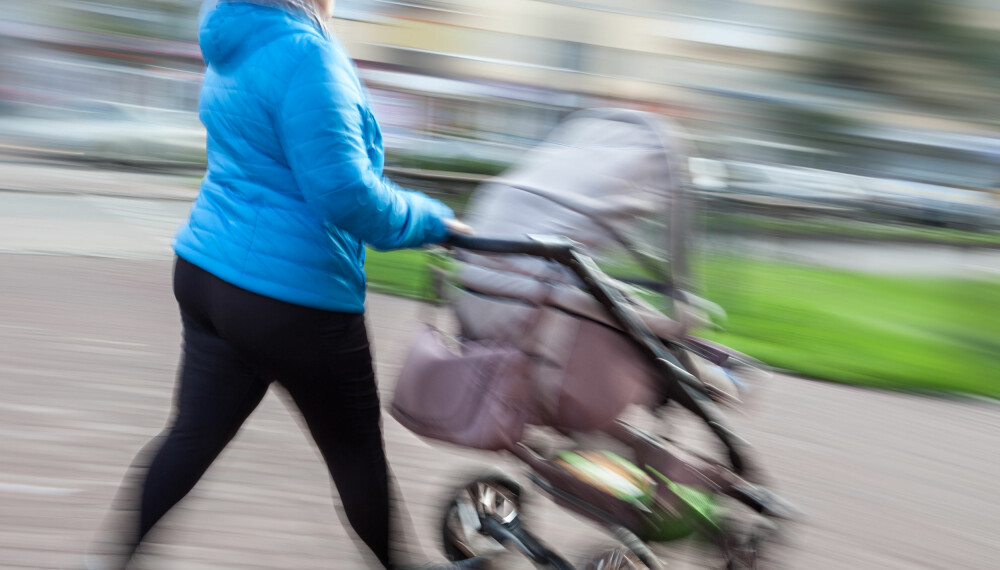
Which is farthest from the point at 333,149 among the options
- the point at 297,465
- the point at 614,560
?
the point at 297,465

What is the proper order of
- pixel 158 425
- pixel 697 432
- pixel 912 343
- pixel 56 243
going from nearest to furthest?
pixel 158 425 → pixel 697 432 → pixel 912 343 → pixel 56 243

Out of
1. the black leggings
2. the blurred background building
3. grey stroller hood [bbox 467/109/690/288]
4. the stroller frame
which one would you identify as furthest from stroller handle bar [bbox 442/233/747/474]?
the blurred background building

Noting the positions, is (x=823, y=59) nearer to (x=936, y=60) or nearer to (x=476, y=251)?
(x=936, y=60)

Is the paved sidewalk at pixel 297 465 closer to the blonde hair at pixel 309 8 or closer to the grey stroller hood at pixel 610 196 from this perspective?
the grey stroller hood at pixel 610 196

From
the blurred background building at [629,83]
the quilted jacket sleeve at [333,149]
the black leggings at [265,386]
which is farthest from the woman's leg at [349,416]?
the blurred background building at [629,83]

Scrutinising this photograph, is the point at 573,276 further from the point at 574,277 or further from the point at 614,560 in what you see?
the point at 614,560

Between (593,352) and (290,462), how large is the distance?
2.16m

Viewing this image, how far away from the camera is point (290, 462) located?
432 cm

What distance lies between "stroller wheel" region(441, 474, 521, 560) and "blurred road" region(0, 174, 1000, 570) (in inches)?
5.8

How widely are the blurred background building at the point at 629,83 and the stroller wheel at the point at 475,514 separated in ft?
5.24

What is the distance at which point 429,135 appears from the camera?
17.0 meters

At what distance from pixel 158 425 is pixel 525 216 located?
8.68 ft

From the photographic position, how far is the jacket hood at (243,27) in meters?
2.16

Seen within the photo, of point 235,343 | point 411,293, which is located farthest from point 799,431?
point 235,343
